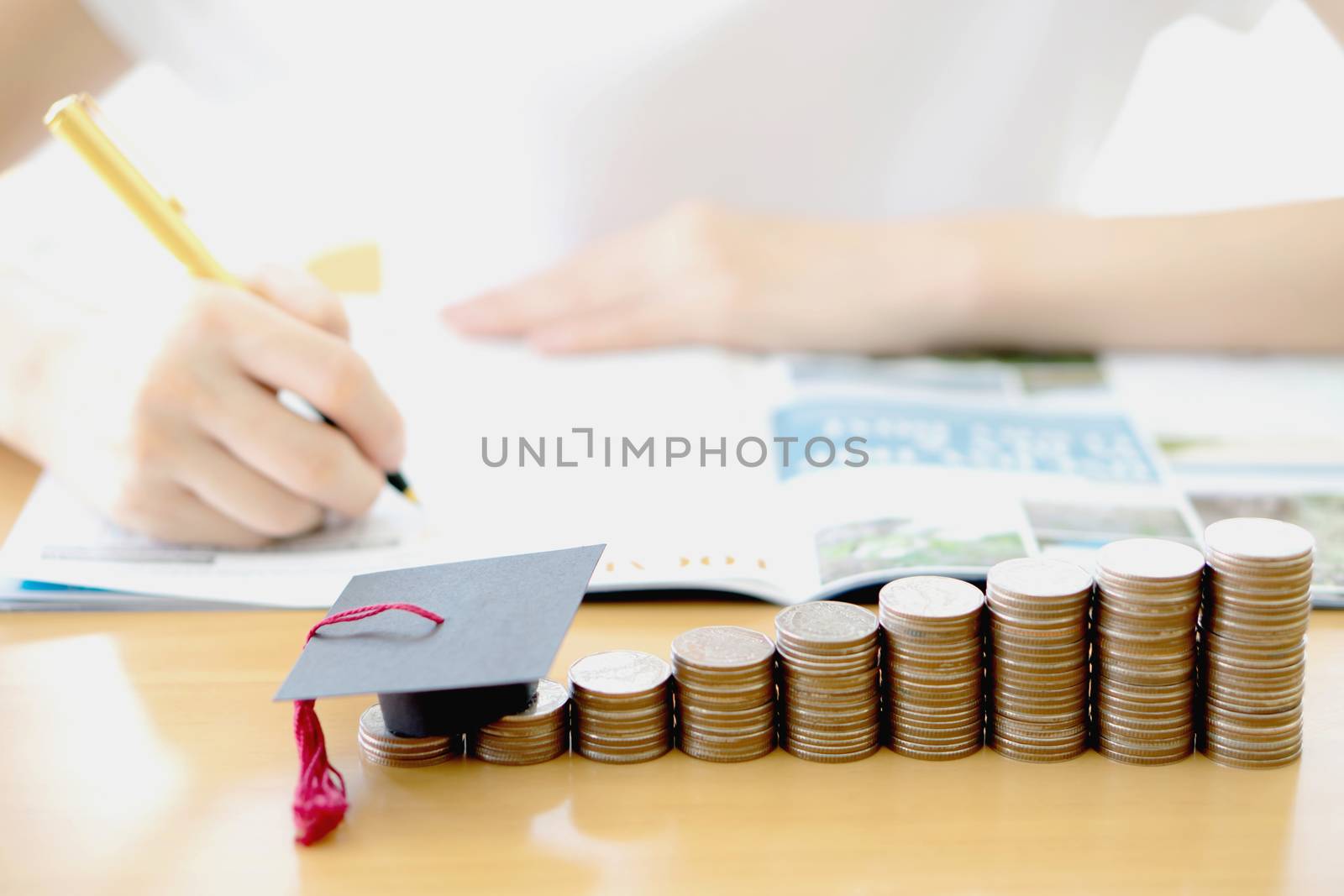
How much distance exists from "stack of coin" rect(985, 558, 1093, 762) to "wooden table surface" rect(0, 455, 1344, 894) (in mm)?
14

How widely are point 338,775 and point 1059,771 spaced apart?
32cm

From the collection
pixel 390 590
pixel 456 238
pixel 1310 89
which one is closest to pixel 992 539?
pixel 390 590

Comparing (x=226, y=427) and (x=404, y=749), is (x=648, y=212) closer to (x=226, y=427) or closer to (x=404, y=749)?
(x=226, y=427)

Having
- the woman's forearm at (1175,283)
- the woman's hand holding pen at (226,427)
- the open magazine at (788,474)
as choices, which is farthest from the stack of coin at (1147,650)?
the woman's forearm at (1175,283)

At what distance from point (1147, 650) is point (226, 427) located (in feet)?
1.76

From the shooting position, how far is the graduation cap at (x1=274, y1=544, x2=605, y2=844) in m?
0.53

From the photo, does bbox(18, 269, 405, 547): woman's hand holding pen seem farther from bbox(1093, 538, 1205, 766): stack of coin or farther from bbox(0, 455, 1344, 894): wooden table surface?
bbox(1093, 538, 1205, 766): stack of coin

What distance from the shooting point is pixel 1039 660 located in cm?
57

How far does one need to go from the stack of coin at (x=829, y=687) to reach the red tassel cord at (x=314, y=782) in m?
0.17

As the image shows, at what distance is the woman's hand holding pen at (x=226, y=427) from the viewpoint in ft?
2.52

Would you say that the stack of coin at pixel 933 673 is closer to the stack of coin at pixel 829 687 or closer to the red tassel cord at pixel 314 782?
the stack of coin at pixel 829 687

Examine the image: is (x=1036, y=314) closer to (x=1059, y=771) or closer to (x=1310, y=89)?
(x=1059, y=771)

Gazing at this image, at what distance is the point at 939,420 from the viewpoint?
95 centimetres

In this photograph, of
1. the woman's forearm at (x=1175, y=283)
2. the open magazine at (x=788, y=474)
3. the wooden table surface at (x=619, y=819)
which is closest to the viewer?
the wooden table surface at (x=619, y=819)
